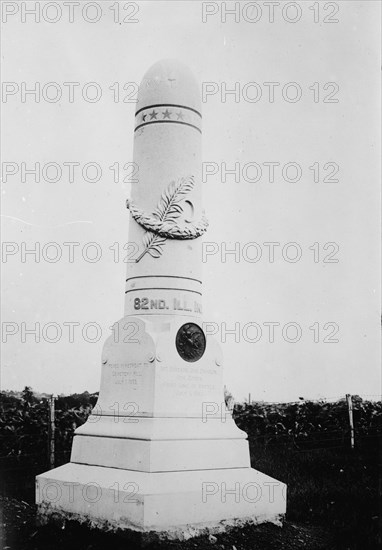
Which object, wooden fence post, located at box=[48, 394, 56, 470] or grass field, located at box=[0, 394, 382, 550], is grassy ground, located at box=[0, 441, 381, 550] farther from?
wooden fence post, located at box=[48, 394, 56, 470]

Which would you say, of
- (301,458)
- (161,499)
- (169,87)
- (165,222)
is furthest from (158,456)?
(301,458)

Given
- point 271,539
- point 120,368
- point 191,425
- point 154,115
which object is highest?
point 154,115

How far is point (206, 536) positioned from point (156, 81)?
232 inches

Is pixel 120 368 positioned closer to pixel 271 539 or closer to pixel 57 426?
pixel 271 539

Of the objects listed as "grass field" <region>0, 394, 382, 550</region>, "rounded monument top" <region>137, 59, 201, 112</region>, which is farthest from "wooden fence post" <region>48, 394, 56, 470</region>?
"rounded monument top" <region>137, 59, 201, 112</region>

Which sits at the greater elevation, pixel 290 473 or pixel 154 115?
pixel 154 115

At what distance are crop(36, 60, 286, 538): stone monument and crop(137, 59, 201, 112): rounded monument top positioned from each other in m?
0.02

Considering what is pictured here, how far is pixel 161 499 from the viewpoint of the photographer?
6.91m

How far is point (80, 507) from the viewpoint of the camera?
24.7ft

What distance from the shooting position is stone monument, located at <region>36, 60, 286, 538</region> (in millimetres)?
7223

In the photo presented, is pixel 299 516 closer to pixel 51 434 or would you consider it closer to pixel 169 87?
pixel 51 434

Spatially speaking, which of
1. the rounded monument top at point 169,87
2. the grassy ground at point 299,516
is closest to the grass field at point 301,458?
the grassy ground at point 299,516

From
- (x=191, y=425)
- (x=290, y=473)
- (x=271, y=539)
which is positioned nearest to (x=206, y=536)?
(x=271, y=539)

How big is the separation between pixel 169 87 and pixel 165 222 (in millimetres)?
1910
